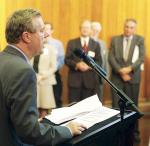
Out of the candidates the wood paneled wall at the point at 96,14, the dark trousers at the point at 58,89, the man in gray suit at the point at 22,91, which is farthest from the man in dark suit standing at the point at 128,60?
the man in gray suit at the point at 22,91

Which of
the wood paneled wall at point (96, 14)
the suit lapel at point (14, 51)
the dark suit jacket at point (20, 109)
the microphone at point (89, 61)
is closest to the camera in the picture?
the dark suit jacket at point (20, 109)

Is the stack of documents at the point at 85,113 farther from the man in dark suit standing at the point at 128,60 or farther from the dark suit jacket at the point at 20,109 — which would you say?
the man in dark suit standing at the point at 128,60

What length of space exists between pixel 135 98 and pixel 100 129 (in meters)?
4.09

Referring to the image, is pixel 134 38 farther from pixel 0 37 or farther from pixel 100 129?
pixel 100 129

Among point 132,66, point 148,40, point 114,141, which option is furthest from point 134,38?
point 114,141

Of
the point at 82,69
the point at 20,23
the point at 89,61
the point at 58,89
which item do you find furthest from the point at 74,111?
the point at 58,89

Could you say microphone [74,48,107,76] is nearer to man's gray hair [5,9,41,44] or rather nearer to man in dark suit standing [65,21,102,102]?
man's gray hair [5,9,41,44]

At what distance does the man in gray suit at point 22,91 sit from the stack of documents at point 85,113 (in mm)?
123

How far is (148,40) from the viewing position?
24.8ft

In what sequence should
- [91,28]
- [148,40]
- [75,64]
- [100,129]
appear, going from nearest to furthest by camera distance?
[100,129], [75,64], [91,28], [148,40]

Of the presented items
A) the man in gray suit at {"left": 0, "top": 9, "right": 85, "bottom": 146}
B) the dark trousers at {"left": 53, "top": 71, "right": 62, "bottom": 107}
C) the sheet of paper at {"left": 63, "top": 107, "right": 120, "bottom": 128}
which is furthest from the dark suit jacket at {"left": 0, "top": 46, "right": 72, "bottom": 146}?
the dark trousers at {"left": 53, "top": 71, "right": 62, "bottom": 107}

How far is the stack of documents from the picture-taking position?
2.02m

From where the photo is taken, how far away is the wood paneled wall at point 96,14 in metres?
6.79

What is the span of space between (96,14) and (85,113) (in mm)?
5249
